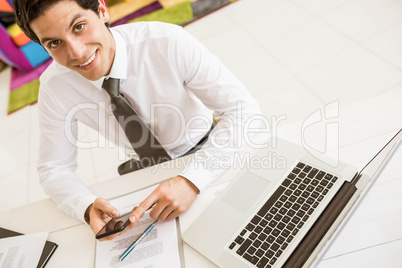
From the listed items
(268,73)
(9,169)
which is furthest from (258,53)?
(9,169)

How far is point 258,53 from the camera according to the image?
296cm

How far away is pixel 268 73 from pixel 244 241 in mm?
2012

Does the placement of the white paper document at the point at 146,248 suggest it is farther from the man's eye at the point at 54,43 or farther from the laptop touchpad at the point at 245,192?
the man's eye at the point at 54,43

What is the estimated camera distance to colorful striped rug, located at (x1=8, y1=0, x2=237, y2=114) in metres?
3.66

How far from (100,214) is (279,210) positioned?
605mm

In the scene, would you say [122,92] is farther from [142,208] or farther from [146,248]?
[146,248]

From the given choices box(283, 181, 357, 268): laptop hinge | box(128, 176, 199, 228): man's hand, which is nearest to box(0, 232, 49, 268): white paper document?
box(128, 176, 199, 228): man's hand

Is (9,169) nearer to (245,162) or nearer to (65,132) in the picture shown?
(65,132)

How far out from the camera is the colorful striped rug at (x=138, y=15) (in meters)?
3.66

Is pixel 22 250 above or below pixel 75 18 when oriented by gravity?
below

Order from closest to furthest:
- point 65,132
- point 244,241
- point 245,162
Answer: point 244,241 < point 245,162 < point 65,132

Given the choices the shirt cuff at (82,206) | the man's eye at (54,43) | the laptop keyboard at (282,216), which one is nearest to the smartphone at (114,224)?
the shirt cuff at (82,206)

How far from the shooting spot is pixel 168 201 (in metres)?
1.07

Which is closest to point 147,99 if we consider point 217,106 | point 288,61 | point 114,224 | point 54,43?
point 217,106
